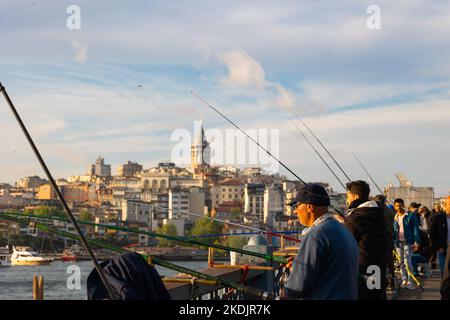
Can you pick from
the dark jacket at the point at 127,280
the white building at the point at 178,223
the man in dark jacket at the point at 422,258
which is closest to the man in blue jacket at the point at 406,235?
the man in dark jacket at the point at 422,258

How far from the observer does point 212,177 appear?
565ft

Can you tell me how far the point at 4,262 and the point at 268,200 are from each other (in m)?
79.1

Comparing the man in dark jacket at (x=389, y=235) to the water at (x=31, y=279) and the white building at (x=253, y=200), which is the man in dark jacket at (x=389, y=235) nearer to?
the water at (x=31, y=279)

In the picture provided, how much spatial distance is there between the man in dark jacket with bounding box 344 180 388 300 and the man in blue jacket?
14.5 ft

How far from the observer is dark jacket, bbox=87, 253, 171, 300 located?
3.19 m

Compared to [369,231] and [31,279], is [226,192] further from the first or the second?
[369,231]

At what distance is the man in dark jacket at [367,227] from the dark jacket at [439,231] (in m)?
3.88

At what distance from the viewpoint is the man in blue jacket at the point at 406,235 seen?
9977mm

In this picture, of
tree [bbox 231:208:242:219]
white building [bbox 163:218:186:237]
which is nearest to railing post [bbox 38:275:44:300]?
white building [bbox 163:218:186:237]

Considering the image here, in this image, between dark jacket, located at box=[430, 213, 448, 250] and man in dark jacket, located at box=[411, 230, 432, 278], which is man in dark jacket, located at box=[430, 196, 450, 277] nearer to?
dark jacket, located at box=[430, 213, 448, 250]
